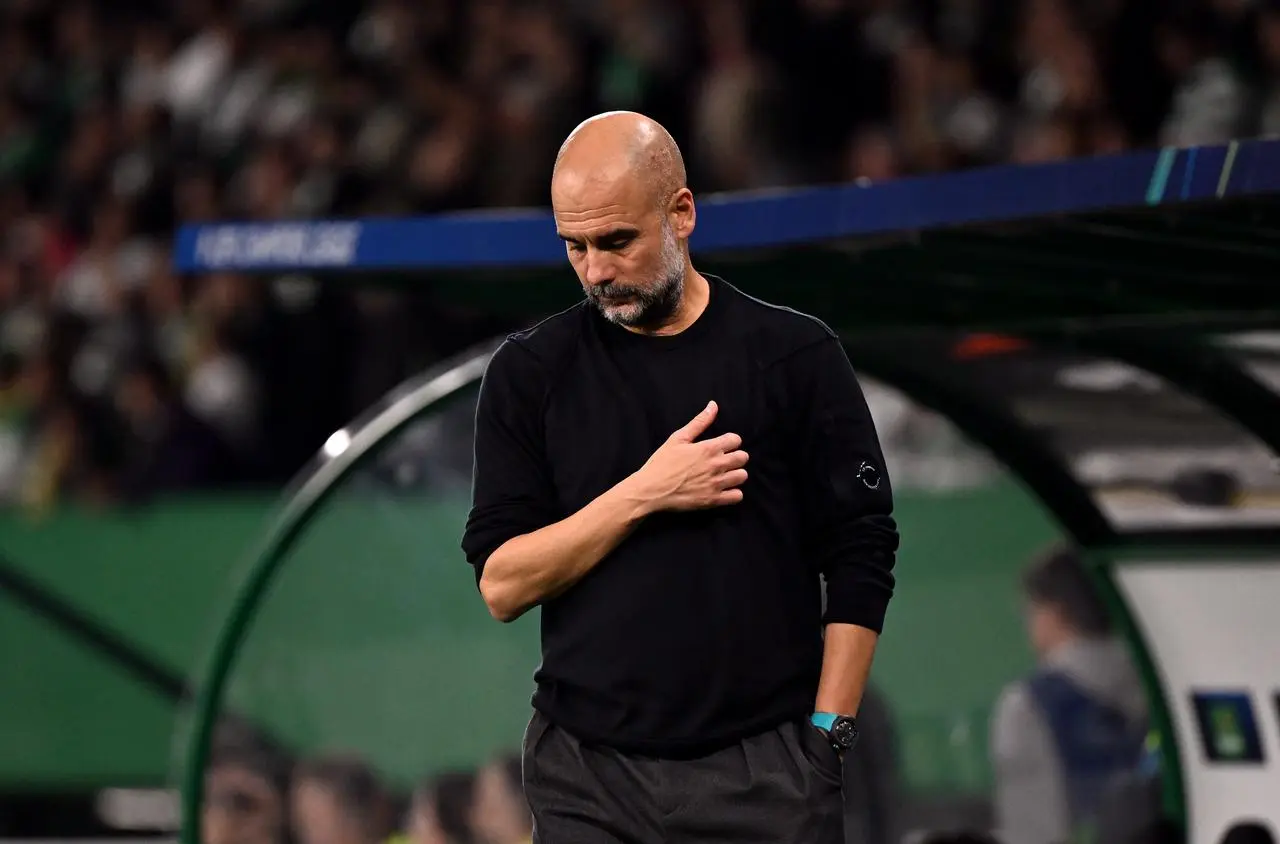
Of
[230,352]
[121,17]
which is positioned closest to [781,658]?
[230,352]

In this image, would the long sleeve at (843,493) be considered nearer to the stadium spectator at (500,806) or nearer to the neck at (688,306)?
the neck at (688,306)

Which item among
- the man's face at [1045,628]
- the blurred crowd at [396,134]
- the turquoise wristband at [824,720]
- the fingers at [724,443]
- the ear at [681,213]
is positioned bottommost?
the turquoise wristband at [824,720]

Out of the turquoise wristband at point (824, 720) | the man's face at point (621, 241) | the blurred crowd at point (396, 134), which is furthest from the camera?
the blurred crowd at point (396, 134)

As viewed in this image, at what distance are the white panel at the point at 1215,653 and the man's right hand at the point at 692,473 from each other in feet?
10.0

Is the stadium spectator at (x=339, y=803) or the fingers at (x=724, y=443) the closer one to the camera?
the fingers at (x=724, y=443)

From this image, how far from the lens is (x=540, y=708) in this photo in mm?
3363

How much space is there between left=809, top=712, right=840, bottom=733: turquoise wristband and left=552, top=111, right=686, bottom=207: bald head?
84 cm

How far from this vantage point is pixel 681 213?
328cm

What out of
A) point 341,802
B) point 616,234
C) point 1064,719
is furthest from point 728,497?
point 341,802

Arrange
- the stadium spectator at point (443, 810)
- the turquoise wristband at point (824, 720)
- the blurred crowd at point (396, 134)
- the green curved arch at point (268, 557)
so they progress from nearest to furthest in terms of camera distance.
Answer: the turquoise wristband at point (824, 720), the green curved arch at point (268, 557), the stadium spectator at point (443, 810), the blurred crowd at point (396, 134)

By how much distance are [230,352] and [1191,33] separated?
4.84 metres

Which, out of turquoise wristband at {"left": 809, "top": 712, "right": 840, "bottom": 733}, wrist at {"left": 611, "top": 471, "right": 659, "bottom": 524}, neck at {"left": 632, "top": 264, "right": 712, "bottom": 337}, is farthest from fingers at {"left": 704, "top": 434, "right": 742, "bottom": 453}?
turquoise wristband at {"left": 809, "top": 712, "right": 840, "bottom": 733}

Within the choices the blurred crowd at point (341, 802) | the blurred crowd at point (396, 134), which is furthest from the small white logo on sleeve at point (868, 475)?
the blurred crowd at point (396, 134)

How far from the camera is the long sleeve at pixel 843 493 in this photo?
130 inches
